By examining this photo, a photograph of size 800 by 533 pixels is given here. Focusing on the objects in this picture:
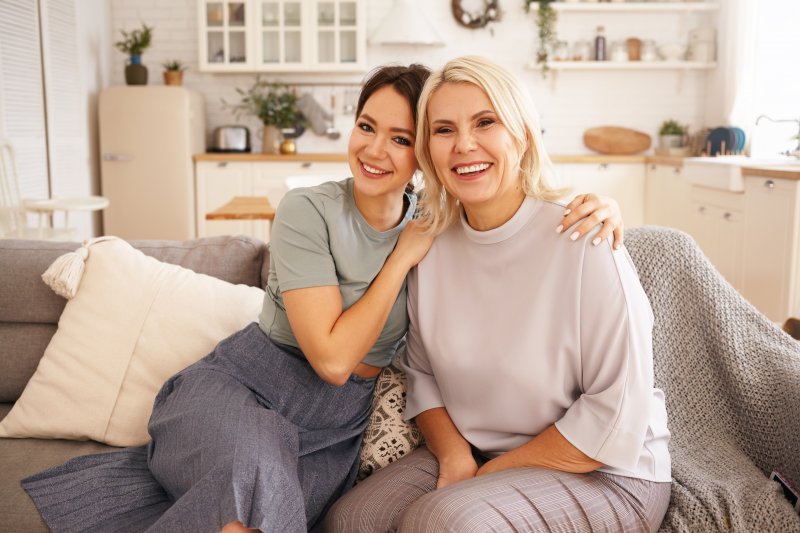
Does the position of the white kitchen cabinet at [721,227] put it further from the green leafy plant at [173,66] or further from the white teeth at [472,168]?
the green leafy plant at [173,66]

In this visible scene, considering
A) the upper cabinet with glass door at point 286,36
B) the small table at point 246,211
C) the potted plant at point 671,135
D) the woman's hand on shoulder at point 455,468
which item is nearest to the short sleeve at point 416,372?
the woman's hand on shoulder at point 455,468

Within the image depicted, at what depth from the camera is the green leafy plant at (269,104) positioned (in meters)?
6.54

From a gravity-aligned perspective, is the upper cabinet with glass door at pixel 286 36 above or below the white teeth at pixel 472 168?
above

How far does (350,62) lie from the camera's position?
6.52 m

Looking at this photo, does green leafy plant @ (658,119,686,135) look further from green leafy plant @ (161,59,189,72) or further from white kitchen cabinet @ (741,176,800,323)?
green leafy plant @ (161,59,189,72)

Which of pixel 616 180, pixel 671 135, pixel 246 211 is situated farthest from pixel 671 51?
pixel 246 211

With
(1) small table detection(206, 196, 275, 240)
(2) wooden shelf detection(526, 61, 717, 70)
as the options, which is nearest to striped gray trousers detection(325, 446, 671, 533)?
(1) small table detection(206, 196, 275, 240)

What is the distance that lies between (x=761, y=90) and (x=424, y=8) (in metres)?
2.72

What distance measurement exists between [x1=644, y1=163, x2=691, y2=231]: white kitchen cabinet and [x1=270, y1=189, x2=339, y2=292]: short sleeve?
166 inches

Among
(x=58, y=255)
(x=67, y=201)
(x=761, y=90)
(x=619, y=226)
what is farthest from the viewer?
(x=761, y=90)

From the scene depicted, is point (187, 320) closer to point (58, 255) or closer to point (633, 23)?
point (58, 255)

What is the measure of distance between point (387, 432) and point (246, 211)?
225 cm

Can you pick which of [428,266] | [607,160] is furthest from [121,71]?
[428,266]

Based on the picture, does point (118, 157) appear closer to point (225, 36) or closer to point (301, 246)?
point (225, 36)
